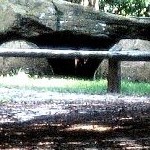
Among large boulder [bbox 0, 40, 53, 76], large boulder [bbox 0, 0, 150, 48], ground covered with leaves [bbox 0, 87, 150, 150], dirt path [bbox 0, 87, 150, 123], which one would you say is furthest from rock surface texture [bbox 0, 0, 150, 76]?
ground covered with leaves [bbox 0, 87, 150, 150]

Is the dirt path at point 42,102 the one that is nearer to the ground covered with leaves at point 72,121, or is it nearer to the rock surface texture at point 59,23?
the ground covered with leaves at point 72,121

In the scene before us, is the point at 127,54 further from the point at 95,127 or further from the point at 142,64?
the point at 95,127

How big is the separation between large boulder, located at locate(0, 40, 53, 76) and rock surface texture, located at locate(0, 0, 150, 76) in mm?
504

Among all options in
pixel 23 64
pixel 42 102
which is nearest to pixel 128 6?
pixel 23 64

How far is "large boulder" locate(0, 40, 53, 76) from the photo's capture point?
43.8 feet

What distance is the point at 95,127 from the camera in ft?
17.6

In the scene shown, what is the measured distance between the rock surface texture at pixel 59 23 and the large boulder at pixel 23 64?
0.50 meters

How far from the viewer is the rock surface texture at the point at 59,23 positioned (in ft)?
45.7

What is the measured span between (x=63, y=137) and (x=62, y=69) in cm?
1099

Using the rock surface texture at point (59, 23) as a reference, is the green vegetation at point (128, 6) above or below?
above

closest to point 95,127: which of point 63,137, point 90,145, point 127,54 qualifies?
point 63,137

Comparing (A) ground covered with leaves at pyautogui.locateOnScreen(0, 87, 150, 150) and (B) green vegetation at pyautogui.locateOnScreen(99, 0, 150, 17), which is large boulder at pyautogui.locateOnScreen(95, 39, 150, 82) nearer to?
(A) ground covered with leaves at pyautogui.locateOnScreen(0, 87, 150, 150)

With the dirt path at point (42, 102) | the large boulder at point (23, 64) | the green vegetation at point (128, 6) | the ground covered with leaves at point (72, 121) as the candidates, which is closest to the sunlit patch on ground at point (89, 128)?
the ground covered with leaves at point (72, 121)

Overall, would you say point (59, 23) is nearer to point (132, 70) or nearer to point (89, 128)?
point (132, 70)
